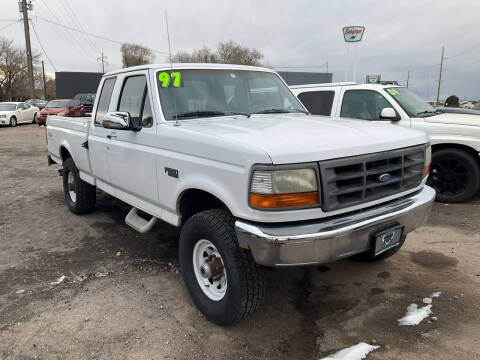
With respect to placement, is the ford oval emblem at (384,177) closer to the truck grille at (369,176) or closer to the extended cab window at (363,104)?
the truck grille at (369,176)

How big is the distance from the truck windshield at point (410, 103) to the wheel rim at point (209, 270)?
4.71 m

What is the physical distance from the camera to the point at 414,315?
10.5 feet

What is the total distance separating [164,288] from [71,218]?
9.42 ft

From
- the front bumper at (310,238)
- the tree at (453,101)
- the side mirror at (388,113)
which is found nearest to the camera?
the front bumper at (310,238)

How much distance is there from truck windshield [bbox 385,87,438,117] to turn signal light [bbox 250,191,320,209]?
15.2ft

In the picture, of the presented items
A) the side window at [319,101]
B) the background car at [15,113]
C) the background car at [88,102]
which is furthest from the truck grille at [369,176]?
the background car at [15,113]

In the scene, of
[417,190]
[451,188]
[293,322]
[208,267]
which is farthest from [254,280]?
[451,188]

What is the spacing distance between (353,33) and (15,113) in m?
19.7

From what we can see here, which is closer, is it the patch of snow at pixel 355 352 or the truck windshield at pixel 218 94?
the patch of snow at pixel 355 352

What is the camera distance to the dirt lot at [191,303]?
2.84 metres

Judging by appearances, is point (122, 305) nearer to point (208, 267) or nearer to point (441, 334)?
point (208, 267)

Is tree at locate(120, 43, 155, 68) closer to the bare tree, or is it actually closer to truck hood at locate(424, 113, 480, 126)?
the bare tree

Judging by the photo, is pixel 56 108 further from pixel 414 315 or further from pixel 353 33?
pixel 414 315

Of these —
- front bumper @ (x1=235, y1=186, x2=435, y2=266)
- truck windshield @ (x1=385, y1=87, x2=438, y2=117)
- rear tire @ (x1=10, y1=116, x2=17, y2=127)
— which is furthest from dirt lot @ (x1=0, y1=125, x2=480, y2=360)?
rear tire @ (x1=10, y1=116, x2=17, y2=127)
